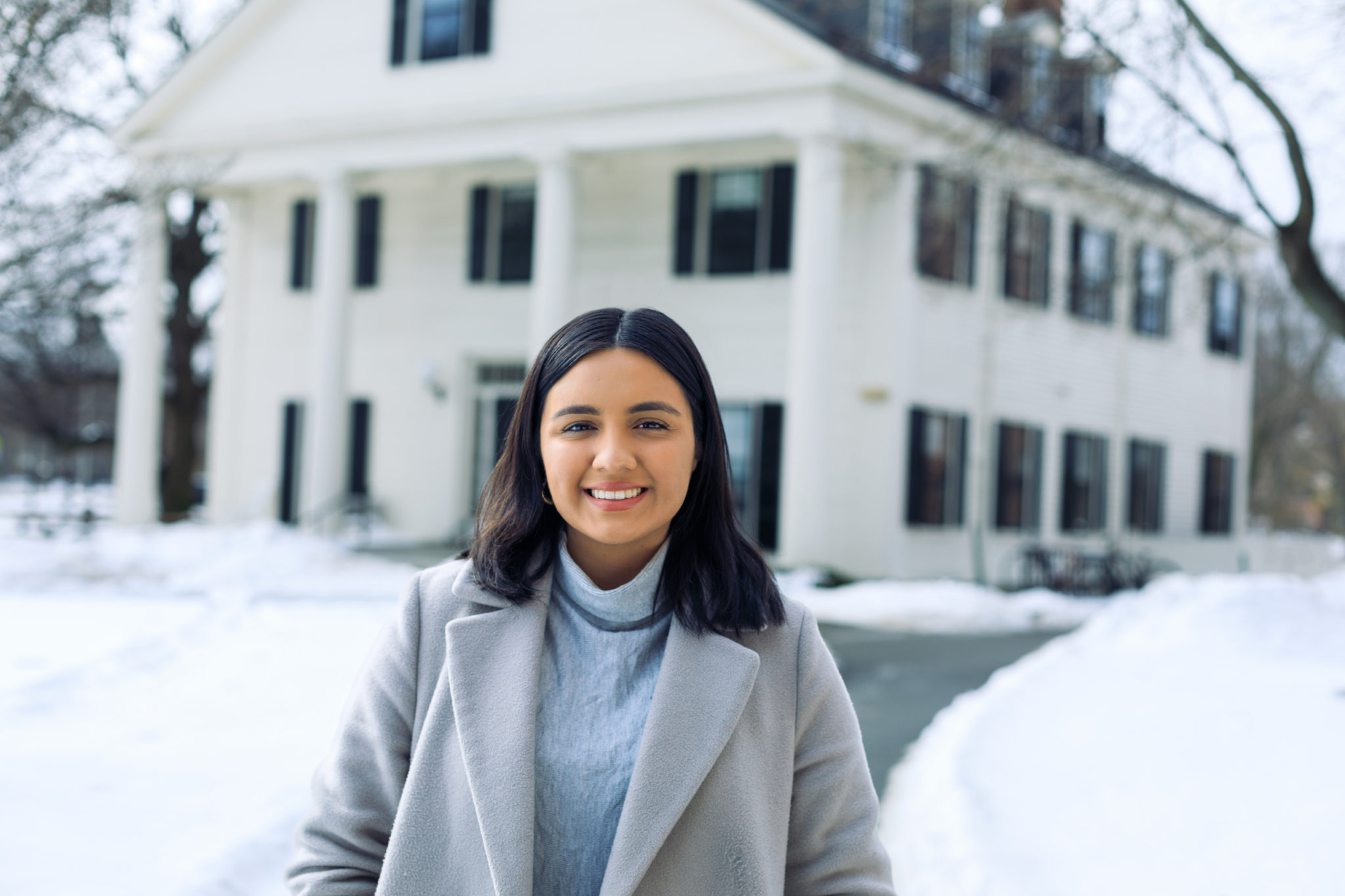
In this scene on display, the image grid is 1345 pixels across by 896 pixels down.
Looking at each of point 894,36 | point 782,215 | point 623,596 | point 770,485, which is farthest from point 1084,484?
point 623,596

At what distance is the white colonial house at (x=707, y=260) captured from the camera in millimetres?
15539

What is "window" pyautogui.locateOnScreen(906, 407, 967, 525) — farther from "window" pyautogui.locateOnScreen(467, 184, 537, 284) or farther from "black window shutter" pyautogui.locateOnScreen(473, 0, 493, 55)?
"black window shutter" pyautogui.locateOnScreen(473, 0, 493, 55)

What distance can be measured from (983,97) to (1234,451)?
8916 mm

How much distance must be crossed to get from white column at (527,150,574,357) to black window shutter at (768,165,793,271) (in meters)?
2.61

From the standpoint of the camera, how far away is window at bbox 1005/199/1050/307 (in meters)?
18.7

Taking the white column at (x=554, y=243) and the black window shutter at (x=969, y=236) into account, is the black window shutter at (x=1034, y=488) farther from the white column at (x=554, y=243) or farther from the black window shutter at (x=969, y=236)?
the white column at (x=554, y=243)

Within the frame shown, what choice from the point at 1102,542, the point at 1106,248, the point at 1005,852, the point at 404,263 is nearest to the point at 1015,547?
the point at 1102,542

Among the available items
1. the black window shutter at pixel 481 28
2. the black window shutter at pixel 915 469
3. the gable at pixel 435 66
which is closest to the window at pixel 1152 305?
the black window shutter at pixel 915 469

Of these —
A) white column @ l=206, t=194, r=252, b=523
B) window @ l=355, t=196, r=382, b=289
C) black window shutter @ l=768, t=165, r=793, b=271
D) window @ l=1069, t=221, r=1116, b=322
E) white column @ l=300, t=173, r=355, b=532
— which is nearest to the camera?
black window shutter @ l=768, t=165, r=793, b=271

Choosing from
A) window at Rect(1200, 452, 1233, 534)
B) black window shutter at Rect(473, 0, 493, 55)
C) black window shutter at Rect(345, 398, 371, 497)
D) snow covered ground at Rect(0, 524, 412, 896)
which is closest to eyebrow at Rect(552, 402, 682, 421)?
snow covered ground at Rect(0, 524, 412, 896)

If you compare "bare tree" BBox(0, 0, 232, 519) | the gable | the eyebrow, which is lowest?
the eyebrow

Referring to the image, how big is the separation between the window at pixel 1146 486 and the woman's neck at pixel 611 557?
804 inches

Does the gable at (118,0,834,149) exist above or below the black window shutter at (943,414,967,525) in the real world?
above

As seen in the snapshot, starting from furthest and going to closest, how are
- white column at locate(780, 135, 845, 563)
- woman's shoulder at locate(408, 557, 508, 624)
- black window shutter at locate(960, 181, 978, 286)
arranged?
white column at locate(780, 135, 845, 563) → black window shutter at locate(960, 181, 978, 286) → woman's shoulder at locate(408, 557, 508, 624)
